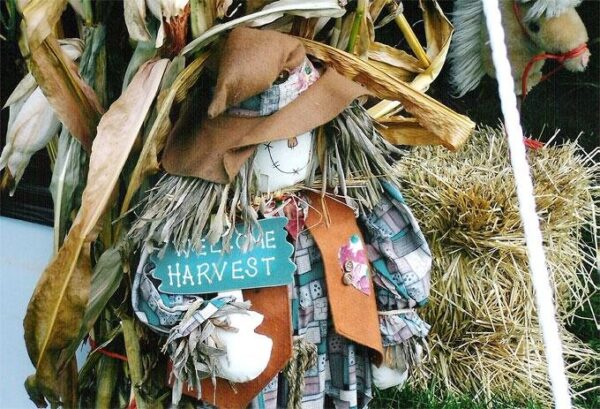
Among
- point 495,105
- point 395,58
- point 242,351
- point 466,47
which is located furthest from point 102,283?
point 495,105

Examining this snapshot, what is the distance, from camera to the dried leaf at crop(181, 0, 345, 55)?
1194 mm

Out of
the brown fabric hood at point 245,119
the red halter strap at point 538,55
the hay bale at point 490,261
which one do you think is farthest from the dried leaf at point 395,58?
the red halter strap at point 538,55

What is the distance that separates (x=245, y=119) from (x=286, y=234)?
20cm

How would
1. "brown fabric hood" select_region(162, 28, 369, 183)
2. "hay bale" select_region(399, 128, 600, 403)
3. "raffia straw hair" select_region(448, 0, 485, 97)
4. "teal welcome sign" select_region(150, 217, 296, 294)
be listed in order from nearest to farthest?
"brown fabric hood" select_region(162, 28, 369, 183) < "teal welcome sign" select_region(150, 217, 296, 294) < "hay bale" select_region(399, 128, 600, 403) < "raffia straw hair" select_region(448, 0, 485, 97)

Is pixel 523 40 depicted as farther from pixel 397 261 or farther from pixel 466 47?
pixel 397 261

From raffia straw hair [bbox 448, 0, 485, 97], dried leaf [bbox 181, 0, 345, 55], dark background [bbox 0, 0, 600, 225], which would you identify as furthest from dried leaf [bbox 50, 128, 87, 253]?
raffia straw hair [bbox 448, 0, 485, 97]

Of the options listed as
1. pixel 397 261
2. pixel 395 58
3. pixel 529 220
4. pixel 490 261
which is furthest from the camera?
pixel 490 261

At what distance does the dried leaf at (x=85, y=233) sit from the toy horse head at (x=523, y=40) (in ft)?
3.08

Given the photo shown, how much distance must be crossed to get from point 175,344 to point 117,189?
0.26 m

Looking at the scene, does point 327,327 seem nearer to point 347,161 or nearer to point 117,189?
point 347,161

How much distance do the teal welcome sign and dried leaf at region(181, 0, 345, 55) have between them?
0.96ft

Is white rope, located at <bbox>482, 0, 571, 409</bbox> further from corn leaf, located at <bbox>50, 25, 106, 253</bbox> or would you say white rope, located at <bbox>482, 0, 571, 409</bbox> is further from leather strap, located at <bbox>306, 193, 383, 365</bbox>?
corn leaf, located at <bbox>50, 25, 106, 253</bbox>

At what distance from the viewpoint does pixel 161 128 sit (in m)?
1.22

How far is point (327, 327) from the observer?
1.39 metres
